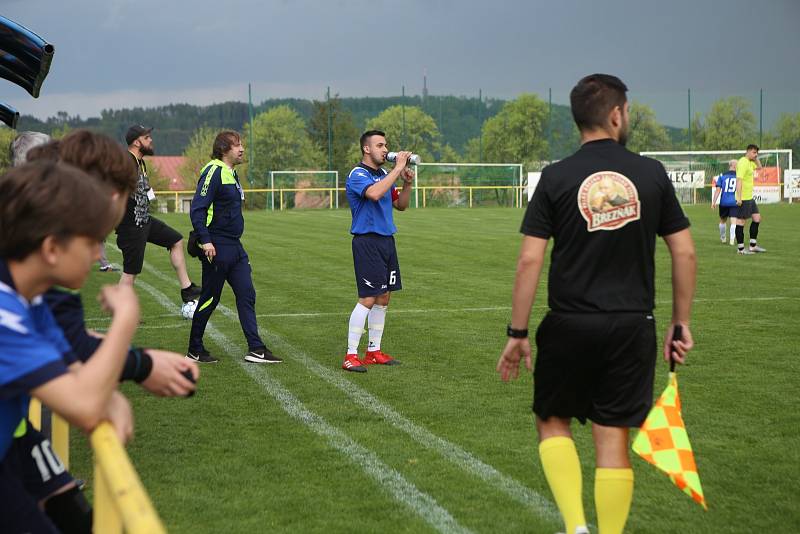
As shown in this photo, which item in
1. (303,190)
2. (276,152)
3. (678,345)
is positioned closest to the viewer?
(678,345)

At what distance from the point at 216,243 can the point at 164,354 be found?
6.12 meters

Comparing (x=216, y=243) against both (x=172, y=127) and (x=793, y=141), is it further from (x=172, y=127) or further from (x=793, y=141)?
(x=172, y=127)

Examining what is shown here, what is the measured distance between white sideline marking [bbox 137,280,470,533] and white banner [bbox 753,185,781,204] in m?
46.5

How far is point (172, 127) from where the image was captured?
16612cm

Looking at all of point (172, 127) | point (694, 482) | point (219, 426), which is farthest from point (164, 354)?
point (172, 127)

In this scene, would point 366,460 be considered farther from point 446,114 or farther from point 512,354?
point 446,114

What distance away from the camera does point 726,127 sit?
257 feet

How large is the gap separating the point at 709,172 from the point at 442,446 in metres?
51.7

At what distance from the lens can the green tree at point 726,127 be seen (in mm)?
76750

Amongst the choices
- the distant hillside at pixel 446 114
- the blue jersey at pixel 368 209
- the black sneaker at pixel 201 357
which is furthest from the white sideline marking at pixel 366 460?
the distant hillside at pixel 446 114

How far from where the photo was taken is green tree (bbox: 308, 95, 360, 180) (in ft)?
218

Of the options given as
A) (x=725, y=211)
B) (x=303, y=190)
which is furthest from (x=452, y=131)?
(x=725, y=211)

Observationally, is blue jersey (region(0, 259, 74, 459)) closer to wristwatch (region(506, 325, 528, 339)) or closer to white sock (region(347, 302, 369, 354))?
wristwatch (region(506, 325, 528, 339))

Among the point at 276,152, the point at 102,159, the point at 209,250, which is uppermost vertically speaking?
the point at 276,152
